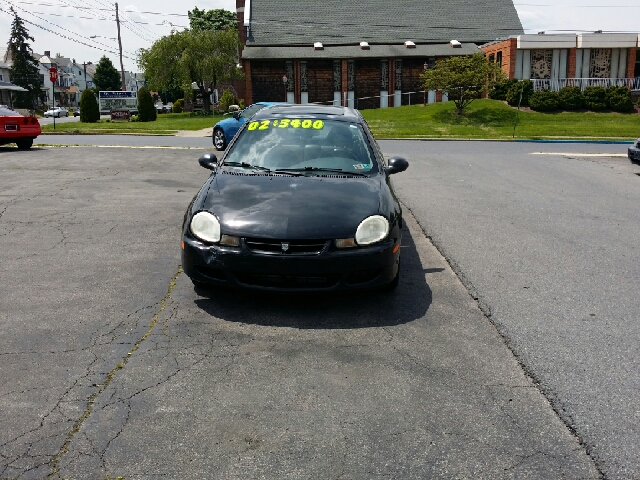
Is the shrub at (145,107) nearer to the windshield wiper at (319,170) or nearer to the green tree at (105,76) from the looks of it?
the windshield wiper at (319,170)

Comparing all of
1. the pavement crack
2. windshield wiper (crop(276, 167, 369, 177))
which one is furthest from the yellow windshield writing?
the pavement crack

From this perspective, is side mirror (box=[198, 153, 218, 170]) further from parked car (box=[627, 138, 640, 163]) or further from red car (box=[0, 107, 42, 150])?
red car (box=[0, 107, 42, 150])

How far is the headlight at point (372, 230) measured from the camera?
4.73 metres

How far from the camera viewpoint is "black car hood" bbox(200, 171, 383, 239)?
466 cm

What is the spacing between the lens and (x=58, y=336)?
428 cm

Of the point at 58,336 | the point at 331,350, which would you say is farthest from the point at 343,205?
the point at 58,336

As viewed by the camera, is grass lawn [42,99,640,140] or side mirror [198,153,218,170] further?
grass lawn [42,99,640,140]

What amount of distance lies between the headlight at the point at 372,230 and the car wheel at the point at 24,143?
1612cm

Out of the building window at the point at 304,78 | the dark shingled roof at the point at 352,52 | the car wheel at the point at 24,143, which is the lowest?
the car wheel at the point at 24,143

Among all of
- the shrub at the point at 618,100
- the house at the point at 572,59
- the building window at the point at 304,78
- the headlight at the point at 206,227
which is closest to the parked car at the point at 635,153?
the headlight at the point at 206,227

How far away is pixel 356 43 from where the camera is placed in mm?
51312

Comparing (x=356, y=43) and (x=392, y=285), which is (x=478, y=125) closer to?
(x=356, y=43)

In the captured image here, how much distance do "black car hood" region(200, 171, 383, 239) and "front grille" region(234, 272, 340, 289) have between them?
0.31m

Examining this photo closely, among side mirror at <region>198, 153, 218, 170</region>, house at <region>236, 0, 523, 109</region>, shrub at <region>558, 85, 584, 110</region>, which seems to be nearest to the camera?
side mirror at <region>198, 153, 218, 170</region>
